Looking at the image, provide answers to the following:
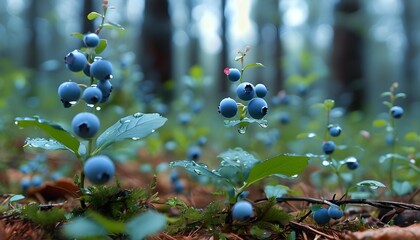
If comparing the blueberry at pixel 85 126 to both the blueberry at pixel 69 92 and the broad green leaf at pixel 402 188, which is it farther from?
the broad green leaf at pixel 402 188

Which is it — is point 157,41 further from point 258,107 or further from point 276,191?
point 258,107

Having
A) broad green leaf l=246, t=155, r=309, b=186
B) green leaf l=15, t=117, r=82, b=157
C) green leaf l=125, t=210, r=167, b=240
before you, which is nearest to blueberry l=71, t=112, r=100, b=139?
green leaf l=15, t=117, r=82, b=157

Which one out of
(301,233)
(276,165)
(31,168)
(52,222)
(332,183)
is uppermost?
(276,165)

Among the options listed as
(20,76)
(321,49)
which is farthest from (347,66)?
(321,49)

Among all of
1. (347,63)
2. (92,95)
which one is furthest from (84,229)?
(347,63)

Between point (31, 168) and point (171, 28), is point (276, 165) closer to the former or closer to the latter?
point (31, 168)

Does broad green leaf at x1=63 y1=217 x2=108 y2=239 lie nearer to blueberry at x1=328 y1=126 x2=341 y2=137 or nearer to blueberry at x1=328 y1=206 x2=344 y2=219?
blueberry at x1=328 y1=206 x2=344 y2=219
